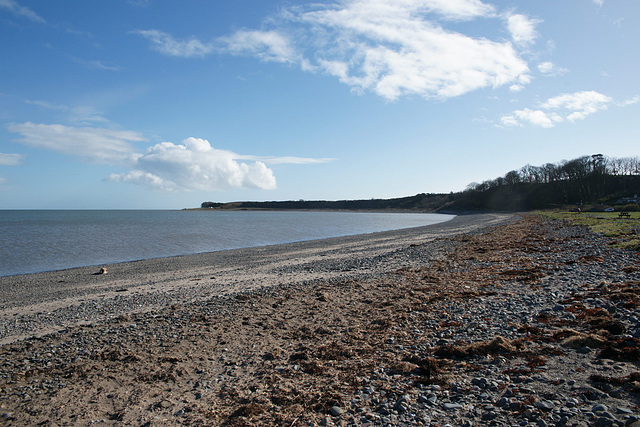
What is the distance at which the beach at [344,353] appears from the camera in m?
5.33

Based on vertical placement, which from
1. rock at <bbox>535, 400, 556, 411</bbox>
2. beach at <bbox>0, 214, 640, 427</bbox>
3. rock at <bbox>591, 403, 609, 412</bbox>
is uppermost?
rock at <bbox>591, 403, 609, 412</bbox>

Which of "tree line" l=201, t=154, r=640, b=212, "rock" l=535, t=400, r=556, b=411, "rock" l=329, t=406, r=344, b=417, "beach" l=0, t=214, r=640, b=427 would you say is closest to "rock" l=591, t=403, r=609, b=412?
"beach" l=0, t=214, r=640, b=427

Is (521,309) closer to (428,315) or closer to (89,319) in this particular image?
(428,315)

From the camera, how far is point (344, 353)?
7.63 metres

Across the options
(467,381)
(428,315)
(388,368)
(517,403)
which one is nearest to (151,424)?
(388,368)

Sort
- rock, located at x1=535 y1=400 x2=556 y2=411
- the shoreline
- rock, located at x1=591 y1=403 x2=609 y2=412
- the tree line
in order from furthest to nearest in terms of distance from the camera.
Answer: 1. the tree line
2. the shoreline
3. rock, located at x1=535 y1=400 x2=556 y2=411
4. rock, located at x1=591 y1=403 x2=609 y2=412

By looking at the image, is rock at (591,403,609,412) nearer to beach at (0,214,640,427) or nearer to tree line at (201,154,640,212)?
beach at (0,214,640,427)

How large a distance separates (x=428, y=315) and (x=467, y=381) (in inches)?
158

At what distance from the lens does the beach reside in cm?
533

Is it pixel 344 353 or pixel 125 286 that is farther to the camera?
pixel 125 286

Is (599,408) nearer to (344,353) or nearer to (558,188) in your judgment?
(344,353)

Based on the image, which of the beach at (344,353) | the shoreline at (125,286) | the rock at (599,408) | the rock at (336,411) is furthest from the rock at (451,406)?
the shoreline at (125,286)

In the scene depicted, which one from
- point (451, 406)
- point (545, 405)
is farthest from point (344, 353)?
point (545, 405)

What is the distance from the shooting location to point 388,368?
671cm
